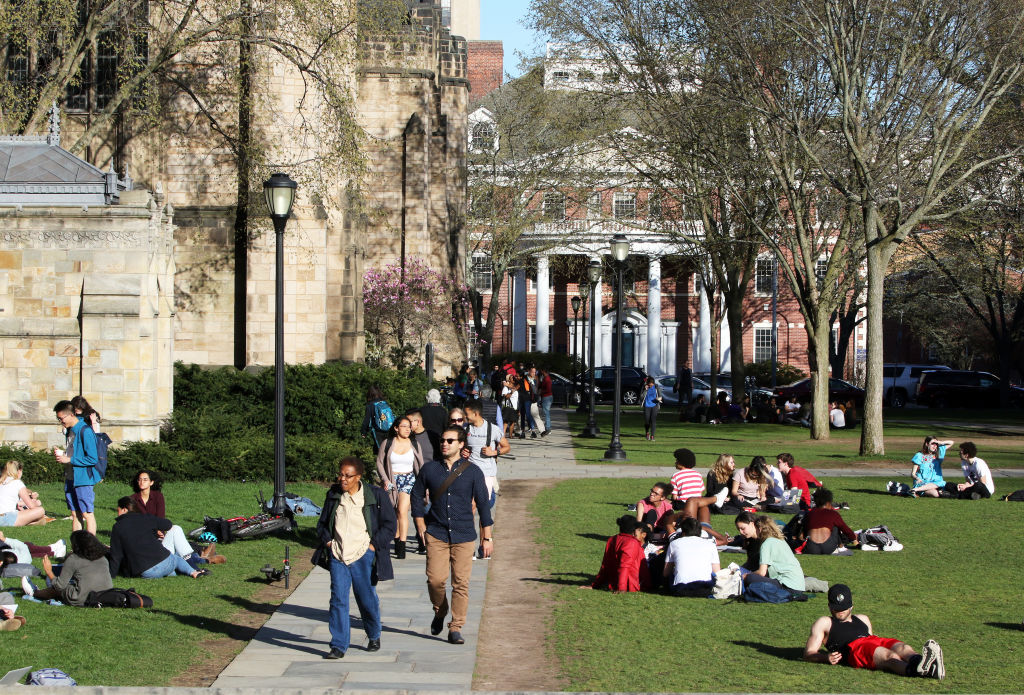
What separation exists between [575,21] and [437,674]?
2661 cm

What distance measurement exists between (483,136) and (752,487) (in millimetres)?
35681

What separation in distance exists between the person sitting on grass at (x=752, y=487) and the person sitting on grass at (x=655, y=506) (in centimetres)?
280

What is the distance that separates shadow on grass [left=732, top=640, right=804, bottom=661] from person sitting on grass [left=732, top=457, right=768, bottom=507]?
8191 millimetres

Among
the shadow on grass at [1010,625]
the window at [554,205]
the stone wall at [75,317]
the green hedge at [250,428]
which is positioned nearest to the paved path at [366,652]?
the shadow on grass at [1010,625]

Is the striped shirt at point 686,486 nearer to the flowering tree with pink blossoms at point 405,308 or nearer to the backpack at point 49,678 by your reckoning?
the backpack at point 49,678

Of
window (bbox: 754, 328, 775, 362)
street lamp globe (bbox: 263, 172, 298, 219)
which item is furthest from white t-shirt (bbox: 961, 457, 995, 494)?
window (bbox: 754, 328, 775, 362)

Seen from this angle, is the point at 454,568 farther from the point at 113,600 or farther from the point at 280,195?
the point at 280,195

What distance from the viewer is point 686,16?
31.3m

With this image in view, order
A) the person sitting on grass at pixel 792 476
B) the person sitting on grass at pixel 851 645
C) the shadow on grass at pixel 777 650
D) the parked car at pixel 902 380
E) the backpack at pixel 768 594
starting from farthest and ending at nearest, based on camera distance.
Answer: the parked car at pixel 902 380 → the person sitting on grass at pixel 792 476 → the backpack at pixel 768 594 → the shadow on grass at pixel 777 650 → the person sitting on grass at pixel 851 645

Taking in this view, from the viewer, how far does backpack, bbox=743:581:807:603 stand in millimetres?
11844

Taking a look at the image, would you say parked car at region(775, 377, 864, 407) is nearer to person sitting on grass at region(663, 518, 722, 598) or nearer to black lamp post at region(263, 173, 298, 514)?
black lamp post at region(263, 173, 298, 514)

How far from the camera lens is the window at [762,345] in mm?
72812

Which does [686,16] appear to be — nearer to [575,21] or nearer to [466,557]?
[575,21]

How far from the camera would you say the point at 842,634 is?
9.39m
